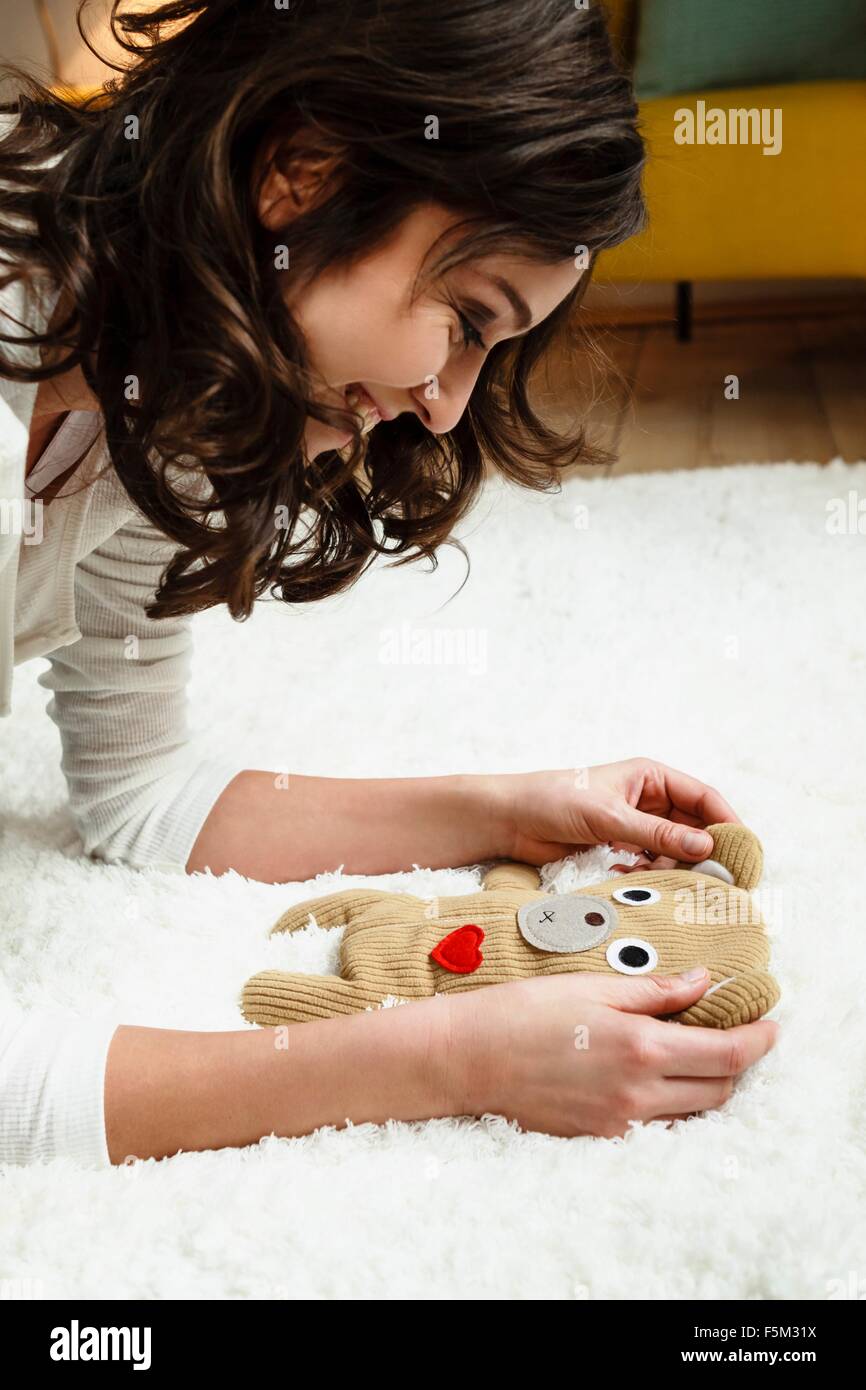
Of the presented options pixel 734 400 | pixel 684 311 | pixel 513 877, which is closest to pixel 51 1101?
pixel 513 877

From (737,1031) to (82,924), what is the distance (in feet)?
1.44

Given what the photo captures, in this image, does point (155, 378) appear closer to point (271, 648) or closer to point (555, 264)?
point (555, 264)

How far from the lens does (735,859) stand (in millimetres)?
851

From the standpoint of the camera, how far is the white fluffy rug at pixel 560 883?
0.61 metres

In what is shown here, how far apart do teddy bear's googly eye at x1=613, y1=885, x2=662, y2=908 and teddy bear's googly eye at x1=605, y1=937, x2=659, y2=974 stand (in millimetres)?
36

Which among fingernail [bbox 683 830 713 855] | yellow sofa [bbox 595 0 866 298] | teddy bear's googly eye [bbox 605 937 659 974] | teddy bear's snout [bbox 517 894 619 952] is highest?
yellow sofa [bbox 595 0 866 298]

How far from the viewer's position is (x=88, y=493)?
786 millimetres

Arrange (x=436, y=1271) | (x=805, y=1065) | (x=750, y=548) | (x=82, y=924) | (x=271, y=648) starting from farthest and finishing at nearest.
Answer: (x=750, y=548), (x=271, y=648), (x=82, y=924), (x=805, y=1065), (x=436, y=1271)

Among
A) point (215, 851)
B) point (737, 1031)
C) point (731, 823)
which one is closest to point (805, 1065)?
point (737, 1031)

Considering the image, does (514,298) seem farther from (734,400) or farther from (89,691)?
(734,400)

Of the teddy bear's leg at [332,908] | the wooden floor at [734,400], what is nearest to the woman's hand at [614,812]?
the teddy bear's leg at [332,908]

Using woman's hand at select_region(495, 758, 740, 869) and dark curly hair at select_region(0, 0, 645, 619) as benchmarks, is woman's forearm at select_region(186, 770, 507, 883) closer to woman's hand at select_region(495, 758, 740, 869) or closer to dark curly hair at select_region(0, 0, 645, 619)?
woman's hand at select_region(495, 758, 740, 869)

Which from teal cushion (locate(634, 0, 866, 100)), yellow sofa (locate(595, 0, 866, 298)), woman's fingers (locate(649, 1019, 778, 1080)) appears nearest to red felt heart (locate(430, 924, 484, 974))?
woman's fingers (locate(649, 1019, 778, 1080))

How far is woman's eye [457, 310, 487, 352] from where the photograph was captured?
66 cm
